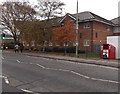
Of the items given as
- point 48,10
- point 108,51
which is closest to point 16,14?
point 48,10

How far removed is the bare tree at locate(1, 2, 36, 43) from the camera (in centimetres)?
3250

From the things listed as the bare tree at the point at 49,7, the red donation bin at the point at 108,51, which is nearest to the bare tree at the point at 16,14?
the bare tree at the point at 49,7

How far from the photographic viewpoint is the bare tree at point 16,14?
107ft

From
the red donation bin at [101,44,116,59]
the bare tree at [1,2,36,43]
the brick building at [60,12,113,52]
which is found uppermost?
the bare tree at [1,2,36,43]

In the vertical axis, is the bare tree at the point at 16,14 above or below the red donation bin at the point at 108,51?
above

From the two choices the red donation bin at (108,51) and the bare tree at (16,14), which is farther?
the bare tree at (16,14)

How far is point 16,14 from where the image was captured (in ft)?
116

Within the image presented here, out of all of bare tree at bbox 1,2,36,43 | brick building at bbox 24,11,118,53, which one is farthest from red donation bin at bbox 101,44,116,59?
bare tree at bbox 1,2,36,43

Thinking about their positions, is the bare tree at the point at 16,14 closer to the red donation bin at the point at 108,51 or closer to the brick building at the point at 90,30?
the brick building at the point at 90,30

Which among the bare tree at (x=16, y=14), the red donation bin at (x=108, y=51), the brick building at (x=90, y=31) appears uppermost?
the bare tree at (x=16, y=14)

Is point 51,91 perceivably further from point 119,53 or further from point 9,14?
point 9,14

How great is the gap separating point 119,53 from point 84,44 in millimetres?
15130

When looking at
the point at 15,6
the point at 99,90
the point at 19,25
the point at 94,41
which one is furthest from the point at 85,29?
the point at 99,90

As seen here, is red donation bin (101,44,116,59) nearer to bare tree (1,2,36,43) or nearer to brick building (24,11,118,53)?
brick building (24,11,118,53)
